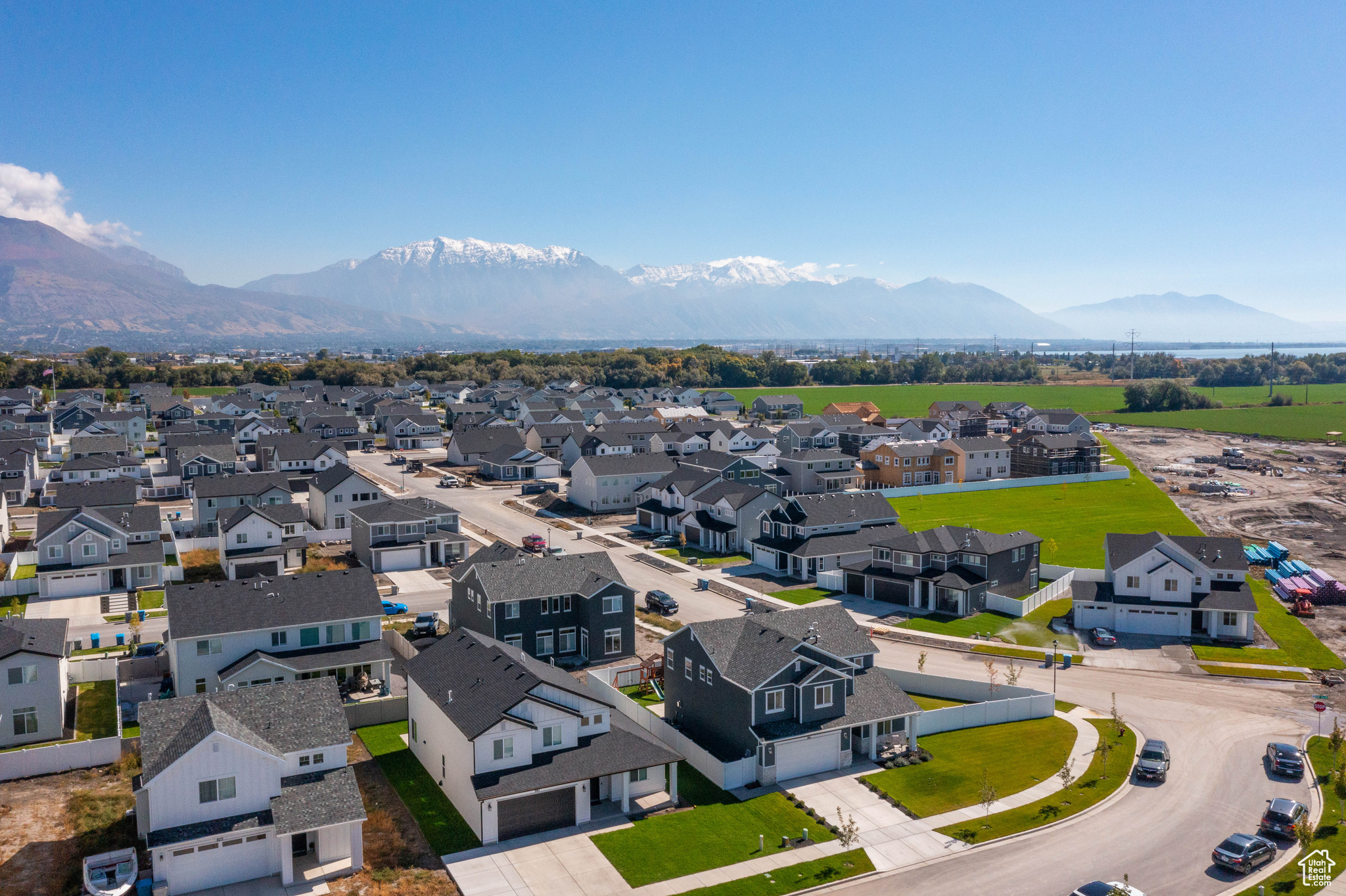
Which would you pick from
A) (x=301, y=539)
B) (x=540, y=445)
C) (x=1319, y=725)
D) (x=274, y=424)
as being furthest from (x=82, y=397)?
(x=1319, y=725)

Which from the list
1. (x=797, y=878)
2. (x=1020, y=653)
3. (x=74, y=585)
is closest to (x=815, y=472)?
(x=1020, y=653)

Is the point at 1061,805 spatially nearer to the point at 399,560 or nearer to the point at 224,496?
the point at 399,560

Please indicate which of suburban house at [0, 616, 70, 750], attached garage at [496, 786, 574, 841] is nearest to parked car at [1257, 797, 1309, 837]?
attached garage at [496, 786, 574, 841]

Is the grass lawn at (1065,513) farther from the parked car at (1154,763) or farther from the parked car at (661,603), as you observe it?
the parked car at (1154,763)

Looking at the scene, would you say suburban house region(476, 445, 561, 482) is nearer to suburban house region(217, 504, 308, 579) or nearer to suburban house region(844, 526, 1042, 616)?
suburban house region(217, 504, 308, 579)

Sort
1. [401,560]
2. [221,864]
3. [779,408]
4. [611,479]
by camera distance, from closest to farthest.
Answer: [221,864]
[401,560]
[611,479]
[779,408]

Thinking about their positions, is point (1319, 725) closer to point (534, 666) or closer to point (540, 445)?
point (534, 666)

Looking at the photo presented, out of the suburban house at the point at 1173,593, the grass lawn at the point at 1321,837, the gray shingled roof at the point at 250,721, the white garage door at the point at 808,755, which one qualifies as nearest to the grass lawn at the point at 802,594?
the suburban house at the point at 1173,593
